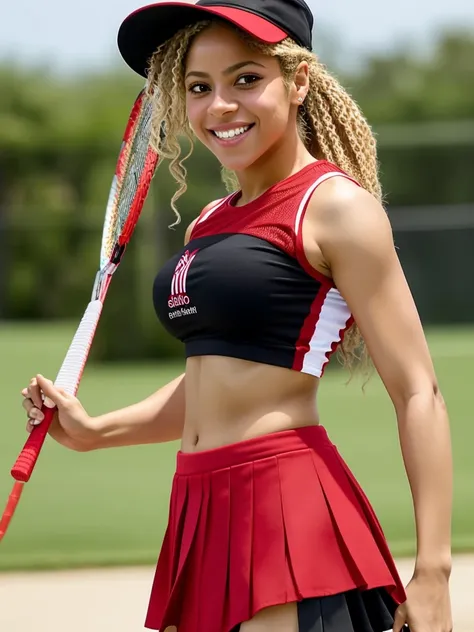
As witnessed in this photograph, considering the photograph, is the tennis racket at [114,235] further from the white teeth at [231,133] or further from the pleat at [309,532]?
the pleat at [309,532]

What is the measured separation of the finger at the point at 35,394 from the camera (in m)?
3.05

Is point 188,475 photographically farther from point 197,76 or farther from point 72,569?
point 72,569

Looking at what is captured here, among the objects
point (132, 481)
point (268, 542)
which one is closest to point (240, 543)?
point (268, 542)

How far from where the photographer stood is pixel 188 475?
2.74m

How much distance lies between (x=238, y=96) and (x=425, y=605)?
114cm

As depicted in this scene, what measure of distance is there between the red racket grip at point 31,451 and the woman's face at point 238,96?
2.58ft

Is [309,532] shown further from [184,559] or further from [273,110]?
[273,110]

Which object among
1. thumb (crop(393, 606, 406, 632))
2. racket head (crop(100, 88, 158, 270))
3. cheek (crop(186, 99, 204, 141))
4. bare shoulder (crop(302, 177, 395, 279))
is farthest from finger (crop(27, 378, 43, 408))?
thumb (crop(393, 606, 406, 632))

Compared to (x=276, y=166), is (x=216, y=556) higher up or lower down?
lower down

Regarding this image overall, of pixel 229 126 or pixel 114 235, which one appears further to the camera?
pixel 114 235

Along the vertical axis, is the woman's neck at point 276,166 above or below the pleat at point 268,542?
above

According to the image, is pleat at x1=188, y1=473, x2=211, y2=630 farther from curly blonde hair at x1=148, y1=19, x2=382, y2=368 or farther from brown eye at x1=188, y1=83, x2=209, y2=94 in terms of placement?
brown eye at x1=188, y1=83, x2=209, y2=94

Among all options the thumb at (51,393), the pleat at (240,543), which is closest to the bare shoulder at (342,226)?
the pleat at (240,543)

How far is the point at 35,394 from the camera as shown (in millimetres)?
3057
